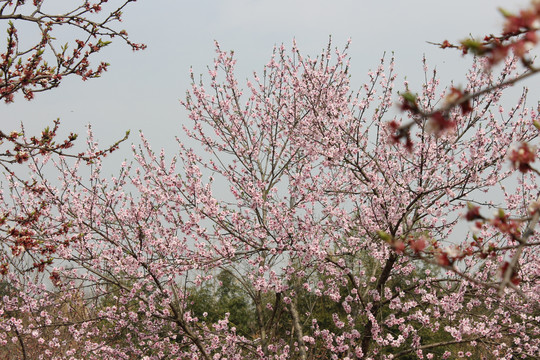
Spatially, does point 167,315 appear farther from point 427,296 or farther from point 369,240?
point 427,296

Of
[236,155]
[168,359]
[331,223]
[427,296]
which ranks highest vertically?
[236,155]

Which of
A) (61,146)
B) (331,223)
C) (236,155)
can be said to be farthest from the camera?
(236,155)

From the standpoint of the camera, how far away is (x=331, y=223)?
7875 mm

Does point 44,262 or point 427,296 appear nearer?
point 44,262

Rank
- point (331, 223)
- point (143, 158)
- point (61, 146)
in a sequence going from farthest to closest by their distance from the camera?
point (143, 158), point (331, 223), point (61, 146)

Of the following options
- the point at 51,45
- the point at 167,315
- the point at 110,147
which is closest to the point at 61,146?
the point at 110,147

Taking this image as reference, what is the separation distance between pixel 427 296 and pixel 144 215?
16.0ft

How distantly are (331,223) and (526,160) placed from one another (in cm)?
599

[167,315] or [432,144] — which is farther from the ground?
[432,144]

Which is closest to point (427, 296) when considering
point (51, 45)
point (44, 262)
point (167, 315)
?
point (167, 315)

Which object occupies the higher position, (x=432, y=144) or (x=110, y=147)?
(x=432, y=144)

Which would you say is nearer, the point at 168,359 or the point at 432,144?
the point at 432,144

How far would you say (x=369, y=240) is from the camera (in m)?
6.89

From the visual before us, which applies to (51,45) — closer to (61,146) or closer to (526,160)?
(61,146)
